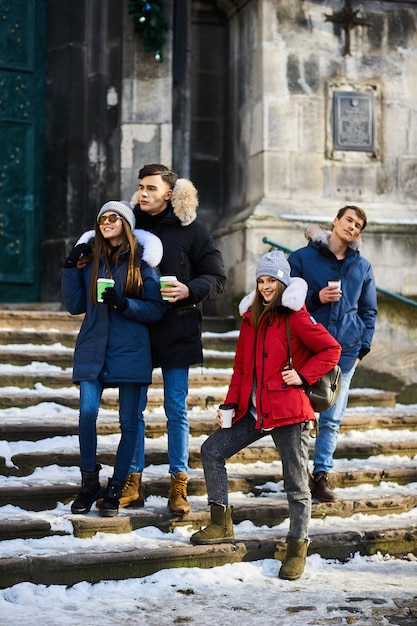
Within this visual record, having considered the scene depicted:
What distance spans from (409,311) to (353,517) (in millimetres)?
3806

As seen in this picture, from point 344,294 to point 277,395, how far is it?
135 cm

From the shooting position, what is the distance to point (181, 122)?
1046 cm

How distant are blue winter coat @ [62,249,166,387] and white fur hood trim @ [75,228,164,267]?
0.40ft

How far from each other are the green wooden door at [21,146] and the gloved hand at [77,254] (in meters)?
4.85

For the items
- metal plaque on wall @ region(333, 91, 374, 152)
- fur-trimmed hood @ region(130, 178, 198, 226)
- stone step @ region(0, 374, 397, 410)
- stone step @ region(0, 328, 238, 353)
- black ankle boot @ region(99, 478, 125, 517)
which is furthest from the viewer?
metal plaque on wall @ region(333, 91, 374, 152)

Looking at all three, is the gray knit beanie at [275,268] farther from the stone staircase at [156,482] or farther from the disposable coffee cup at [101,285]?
the stone staircase at [156,482]

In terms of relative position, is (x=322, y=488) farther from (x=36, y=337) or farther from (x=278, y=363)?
(x=36, y=337)

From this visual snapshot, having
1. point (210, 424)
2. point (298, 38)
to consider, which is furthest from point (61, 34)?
point (210, 424)

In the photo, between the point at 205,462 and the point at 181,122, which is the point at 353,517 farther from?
the point at 181,122

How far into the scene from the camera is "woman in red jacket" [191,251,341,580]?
211 inches

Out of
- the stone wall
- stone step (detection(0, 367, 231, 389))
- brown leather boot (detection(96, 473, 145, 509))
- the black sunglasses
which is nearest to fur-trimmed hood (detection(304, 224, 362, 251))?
stone step (detection(0, 367, 231, 389))

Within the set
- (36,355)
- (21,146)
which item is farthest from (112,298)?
(21,146)

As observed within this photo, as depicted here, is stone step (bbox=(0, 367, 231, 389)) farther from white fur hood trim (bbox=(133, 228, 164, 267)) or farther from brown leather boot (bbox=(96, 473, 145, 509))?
white fur hood trim (bbox=(133, 228, 164, 267))

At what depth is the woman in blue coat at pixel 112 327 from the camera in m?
5.63
